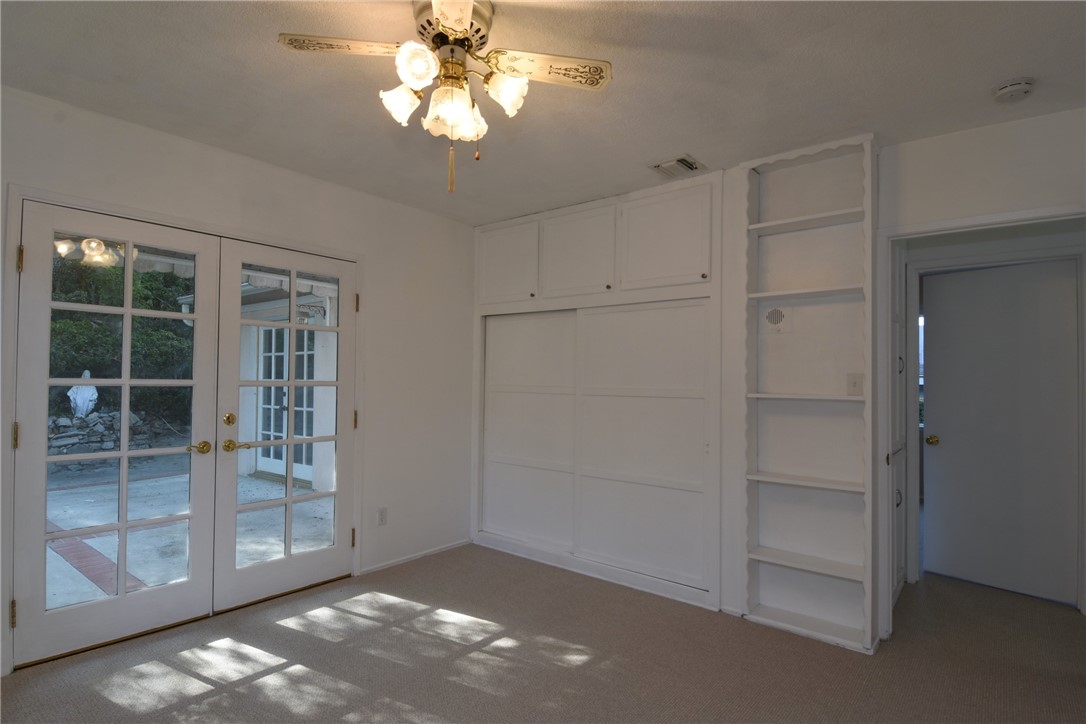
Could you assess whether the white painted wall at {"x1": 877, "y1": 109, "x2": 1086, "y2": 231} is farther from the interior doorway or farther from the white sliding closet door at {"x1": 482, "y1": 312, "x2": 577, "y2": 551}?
the white sliding closet door at {"x1": 482, "y1": 312, "x2": 577, "y2": 551}

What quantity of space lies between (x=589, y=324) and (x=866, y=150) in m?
1.86

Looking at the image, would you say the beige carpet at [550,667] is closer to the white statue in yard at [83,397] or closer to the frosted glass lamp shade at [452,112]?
the white statue in yard at [83,397]

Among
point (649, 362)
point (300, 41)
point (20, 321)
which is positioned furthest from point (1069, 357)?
point (20, 321)

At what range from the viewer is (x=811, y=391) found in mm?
3129

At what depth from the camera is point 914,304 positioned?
149 inches

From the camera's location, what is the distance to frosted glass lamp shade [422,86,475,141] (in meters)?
1.74

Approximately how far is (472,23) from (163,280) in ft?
7.01

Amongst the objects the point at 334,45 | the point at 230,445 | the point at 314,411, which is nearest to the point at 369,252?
the point at 314,411

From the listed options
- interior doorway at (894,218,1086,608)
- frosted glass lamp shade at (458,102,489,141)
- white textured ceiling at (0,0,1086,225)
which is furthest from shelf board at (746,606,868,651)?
frosted glass lamp shade at (458,102,489,141)

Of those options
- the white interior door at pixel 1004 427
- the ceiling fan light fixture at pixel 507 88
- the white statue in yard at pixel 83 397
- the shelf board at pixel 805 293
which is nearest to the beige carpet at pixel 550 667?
the white interior door at pixel 1004 427

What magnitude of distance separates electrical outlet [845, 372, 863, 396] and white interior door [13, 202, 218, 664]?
333 cm

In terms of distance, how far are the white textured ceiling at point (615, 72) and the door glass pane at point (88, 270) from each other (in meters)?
0.62

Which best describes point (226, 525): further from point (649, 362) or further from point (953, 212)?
point (953, 212)

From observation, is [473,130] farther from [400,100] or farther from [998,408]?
[998,408]
